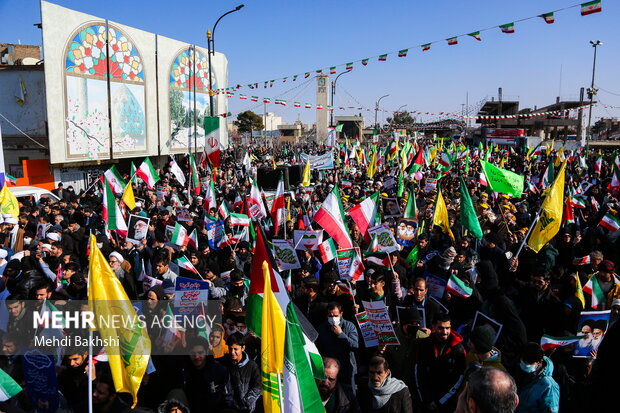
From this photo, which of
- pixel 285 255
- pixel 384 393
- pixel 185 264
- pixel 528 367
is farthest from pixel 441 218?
pixel 384 393

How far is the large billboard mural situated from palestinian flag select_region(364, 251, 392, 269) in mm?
16806

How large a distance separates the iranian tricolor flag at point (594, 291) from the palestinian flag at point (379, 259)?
8.15 feet

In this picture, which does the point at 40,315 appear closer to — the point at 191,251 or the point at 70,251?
the point at 191,251

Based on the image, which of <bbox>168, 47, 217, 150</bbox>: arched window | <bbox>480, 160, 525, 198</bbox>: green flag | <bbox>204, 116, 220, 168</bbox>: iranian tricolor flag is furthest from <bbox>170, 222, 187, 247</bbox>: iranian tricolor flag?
<bbox>168, 47, 217, 150</bbox>: arched window

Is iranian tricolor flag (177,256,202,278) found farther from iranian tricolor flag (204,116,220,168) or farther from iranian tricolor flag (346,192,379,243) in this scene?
iranian tricolor flag (204,116,220,168)

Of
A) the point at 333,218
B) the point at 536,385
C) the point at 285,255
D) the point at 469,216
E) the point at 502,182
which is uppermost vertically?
the point at 502,182

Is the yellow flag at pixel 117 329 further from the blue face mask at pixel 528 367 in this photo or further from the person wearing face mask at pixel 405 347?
the blue face mask at pixel 528 367

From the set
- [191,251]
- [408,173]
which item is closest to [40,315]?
[191,251]

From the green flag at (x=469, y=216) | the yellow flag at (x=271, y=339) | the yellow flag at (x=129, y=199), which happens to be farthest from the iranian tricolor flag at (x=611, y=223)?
the yellow flag at (x=129, y=199)

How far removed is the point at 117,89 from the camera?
23.7 metres

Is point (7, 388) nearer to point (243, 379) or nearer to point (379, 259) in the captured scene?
point (243, 379)

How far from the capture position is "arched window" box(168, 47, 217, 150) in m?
28.3

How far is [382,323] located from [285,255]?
2722mm

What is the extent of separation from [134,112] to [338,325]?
74.3ft
